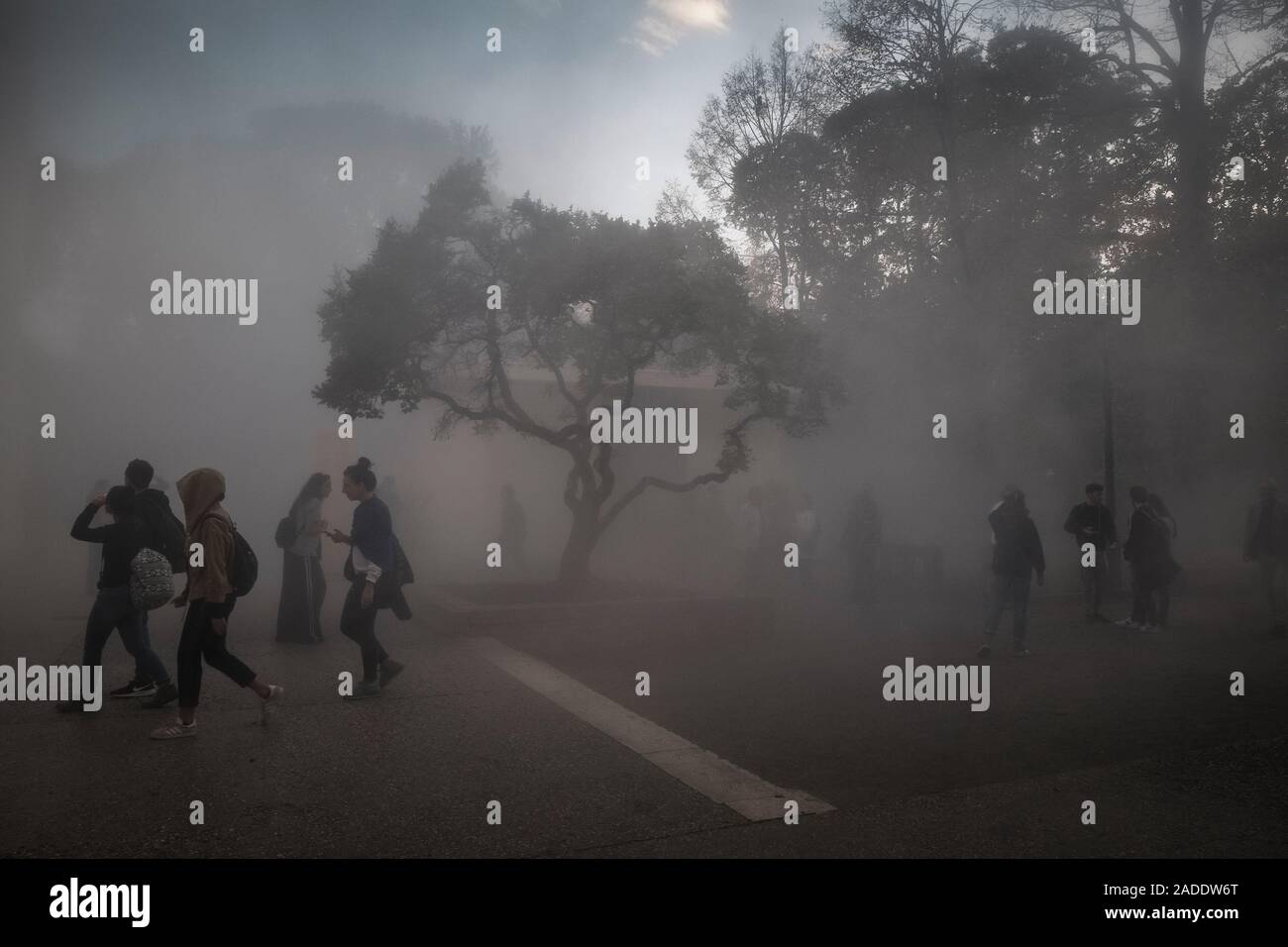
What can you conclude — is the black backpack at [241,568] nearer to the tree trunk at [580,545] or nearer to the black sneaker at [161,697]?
the black sneaker at [161,697]

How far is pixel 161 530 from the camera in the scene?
662 cm

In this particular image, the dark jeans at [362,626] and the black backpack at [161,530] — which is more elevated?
the black backpack at [161,530]

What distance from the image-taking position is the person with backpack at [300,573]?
9414 mm

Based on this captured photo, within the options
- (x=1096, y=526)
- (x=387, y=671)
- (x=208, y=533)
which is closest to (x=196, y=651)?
(x=208, y=533)

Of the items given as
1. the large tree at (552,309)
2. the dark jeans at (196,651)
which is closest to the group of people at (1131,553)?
the large tree at (552,309)

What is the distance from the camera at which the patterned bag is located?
6.48 meters

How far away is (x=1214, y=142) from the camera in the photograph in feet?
58.8

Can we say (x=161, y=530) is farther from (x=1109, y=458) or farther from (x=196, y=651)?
(x=1109, y=458)

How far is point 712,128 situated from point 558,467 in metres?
9.45

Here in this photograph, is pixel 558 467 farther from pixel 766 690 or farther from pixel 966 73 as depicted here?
pixel 766 690

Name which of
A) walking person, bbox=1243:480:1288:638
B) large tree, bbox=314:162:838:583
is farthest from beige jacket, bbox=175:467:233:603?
walking person, bbox=1243:480:1288:638

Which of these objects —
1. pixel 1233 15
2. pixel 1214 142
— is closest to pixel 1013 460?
pixel 1214 142

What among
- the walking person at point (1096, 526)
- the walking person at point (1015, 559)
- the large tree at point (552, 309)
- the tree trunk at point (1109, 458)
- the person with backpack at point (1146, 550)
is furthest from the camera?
the tree trunk at point (1109, 458)

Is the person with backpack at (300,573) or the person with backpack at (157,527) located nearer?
the person with backpack at (157,527)
